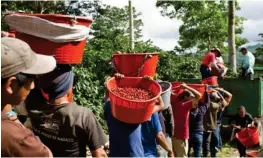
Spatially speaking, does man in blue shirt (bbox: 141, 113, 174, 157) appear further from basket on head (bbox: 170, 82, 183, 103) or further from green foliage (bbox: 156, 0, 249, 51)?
green foliage (bbox: 156, 0, 249, 51)

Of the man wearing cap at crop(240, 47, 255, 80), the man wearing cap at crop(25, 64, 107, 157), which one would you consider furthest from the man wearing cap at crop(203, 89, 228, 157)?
the man wearing cap at crop(25, 64, 107, 157)

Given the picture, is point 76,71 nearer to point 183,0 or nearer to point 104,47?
point 104,47

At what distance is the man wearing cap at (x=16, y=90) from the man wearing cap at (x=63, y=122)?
1.82 feet

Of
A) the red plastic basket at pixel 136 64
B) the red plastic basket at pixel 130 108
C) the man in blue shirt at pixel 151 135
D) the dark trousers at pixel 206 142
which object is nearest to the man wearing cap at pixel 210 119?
the dark trousers at pixel 206 142

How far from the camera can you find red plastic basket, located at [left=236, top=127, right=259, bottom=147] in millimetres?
8344

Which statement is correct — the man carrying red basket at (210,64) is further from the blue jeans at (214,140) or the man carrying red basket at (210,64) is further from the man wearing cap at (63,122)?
the man wearing cap at (63,122)

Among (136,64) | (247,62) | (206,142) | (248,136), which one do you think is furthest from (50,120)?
(247,62)

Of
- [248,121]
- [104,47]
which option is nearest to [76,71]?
[248,121]

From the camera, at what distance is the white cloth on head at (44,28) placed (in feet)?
9.00

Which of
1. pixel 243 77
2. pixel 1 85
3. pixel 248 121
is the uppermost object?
pixel 1 85

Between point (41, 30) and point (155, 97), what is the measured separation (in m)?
1.04

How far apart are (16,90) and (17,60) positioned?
0.13 meters

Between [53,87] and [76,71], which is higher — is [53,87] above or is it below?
above

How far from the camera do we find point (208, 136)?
7.55 m
